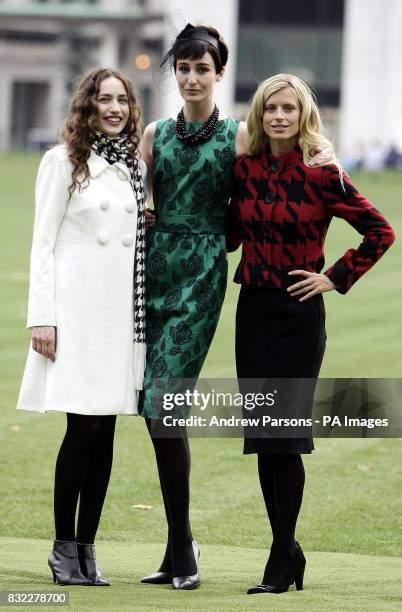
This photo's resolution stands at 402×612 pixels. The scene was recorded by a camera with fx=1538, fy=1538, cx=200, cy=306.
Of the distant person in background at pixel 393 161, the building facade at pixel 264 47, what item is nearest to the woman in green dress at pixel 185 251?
the distant person in background at pixel 393 161

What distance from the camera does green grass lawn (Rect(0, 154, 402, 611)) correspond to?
598 cm

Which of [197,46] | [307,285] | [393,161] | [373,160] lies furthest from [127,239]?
[393,161]

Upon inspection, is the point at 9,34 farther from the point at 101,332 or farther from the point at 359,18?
the point at 101,332

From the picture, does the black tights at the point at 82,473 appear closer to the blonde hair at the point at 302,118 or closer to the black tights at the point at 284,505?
the black tights at the point at 284,505

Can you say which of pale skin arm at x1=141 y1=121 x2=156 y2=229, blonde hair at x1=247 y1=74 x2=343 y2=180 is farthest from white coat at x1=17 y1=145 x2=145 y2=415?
blonde hair at x1=247 y1=74 x2=343 y2=180

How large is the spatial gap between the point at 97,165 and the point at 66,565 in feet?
5.25

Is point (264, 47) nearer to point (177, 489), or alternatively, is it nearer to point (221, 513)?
point (221, 513)

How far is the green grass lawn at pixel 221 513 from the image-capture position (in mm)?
5977

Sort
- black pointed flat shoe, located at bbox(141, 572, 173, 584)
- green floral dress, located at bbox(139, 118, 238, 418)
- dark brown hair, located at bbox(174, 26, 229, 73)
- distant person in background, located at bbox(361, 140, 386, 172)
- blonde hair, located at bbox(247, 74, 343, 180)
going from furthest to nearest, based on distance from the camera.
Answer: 1. distant person in background, located at bbox(361, 140, 386, 172)
2. black pointed flat shoe, located at bbox(141, 572, 173, 584)
3. dark brown hair, located at bbox(174, 26, 229, 73)
4. green floral dress, located at bbox(139, 118, 238, 418)
5. blonde hair, located at bbox(247, 74, 343, 180)

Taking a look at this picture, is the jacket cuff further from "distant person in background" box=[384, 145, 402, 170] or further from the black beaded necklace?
"distant person in background" box=[384, 145, 402, 170]

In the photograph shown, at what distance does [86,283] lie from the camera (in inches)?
239

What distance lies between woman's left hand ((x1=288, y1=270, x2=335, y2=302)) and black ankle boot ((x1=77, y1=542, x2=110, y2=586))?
135 cm

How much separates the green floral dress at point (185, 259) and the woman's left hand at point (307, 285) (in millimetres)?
336

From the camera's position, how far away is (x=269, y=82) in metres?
5.98
